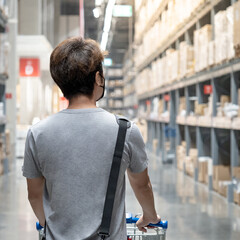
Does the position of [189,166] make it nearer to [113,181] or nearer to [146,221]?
[146,221]

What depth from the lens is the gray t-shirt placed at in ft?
5.31

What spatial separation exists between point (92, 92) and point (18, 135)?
8.55 m

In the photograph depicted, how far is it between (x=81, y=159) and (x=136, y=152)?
167mm

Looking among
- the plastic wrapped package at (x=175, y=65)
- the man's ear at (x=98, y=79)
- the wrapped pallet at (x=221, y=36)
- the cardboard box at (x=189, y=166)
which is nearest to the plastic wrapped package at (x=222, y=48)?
the wrapped pallet at (x=221, y=36)

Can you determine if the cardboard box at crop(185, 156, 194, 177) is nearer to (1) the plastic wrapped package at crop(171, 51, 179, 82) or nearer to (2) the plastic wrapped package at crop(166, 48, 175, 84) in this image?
(1) the plastic wrapped package at crop(171, 51, 179, 82)

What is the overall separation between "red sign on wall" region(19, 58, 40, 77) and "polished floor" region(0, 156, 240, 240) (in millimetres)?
4183

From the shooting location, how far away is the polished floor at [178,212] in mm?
4383

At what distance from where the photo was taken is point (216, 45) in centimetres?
645

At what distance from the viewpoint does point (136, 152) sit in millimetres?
1634

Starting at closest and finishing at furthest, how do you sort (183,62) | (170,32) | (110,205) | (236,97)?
(110,205) → (236,97) → (183,62) → (170,32)

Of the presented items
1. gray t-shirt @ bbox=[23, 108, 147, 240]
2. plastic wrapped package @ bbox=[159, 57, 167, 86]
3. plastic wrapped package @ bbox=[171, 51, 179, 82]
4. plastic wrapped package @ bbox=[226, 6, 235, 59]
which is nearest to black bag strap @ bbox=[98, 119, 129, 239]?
gray t-shirt @ bbox=[23, 108, 147, 240]

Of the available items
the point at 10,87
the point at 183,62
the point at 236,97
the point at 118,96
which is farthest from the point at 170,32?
the point at 118,96

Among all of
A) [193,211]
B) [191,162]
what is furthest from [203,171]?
[193,211]

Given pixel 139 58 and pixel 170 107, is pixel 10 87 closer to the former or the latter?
pixel 170 107
